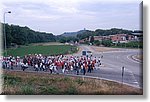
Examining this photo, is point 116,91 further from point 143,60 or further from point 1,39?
point 1,39

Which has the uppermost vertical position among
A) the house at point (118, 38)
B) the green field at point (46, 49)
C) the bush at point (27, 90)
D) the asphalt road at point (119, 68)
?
the house at point (118, 38)

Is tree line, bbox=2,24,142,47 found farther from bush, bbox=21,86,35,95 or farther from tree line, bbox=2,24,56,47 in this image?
bush, bbox=21,86,35,95

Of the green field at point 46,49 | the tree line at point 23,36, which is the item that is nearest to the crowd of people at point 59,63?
the green field at point 46,49

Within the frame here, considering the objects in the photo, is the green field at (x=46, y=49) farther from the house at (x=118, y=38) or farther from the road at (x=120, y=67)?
the house at (x=118, y=38)

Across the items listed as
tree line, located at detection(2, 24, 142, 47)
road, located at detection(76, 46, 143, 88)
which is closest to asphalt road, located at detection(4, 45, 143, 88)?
road, located at detection(76, 46, 143, 88)

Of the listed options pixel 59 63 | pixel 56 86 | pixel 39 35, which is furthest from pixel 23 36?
pixel 56 86

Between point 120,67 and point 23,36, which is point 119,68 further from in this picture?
point 23,36
